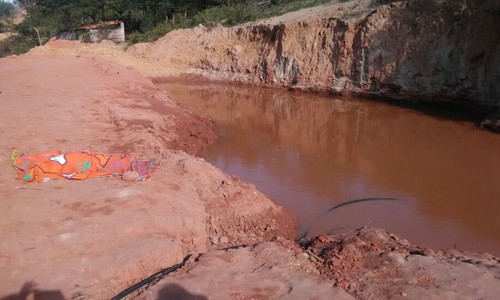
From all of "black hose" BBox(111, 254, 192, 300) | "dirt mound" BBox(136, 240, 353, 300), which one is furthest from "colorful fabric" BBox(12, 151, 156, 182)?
"dirt mound" BBox(136, 240, 353, 300)

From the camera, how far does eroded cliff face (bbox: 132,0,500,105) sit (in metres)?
13.0

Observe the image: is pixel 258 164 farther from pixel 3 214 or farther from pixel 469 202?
pixel 3 214

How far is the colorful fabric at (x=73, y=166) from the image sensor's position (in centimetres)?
589

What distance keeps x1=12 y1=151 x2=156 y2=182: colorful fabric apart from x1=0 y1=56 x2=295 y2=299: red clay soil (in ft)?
0.60

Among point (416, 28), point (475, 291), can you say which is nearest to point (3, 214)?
point (475, 291)

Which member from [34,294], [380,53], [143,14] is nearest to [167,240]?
[34,294]

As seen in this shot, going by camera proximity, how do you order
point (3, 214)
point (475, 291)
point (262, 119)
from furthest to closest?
point (262, 119)
point (3, 214)
point (475, 291)

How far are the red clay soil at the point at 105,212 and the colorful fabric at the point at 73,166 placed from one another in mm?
184

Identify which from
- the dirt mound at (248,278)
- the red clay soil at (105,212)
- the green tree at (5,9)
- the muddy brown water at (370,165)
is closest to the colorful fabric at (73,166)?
the red clay soil at (105,212)

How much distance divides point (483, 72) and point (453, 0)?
2.82 metres

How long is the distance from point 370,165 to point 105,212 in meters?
6.14

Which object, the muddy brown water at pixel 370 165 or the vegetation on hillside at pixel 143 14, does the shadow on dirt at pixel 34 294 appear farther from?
the vegetation on hillside at pixel 143 14

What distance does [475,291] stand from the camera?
147 inches

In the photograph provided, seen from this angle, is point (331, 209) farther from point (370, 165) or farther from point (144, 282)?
point (144, 282)
